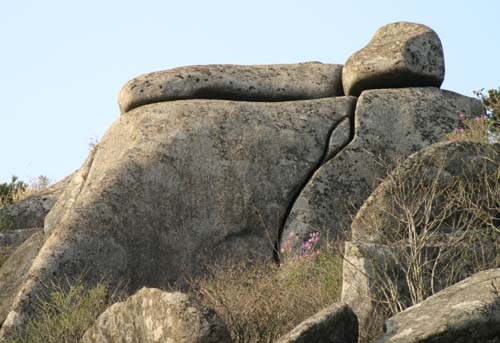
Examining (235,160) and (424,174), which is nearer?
(424,174)

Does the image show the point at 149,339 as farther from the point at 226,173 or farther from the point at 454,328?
the point at 226,173

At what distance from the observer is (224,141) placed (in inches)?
724

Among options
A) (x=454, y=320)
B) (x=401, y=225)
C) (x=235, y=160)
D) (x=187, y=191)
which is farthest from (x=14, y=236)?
(x=454, y=320)

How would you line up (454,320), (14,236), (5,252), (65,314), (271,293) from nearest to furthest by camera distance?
(454,320)
(271,293)
(65,314)
(5,252)
(14,236)

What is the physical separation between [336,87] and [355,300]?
7044mm

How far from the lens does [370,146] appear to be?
61.2ft

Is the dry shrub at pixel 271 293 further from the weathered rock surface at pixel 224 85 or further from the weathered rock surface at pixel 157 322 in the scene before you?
the weathered rock surface at pixel 224 85

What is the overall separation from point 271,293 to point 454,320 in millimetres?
3431

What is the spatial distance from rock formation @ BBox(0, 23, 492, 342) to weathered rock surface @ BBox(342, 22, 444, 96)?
2 cm

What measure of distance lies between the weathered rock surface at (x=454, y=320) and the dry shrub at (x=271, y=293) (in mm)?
1898

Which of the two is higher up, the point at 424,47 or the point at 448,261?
the point at 424,47

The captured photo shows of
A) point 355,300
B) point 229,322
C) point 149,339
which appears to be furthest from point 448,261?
point 149,339

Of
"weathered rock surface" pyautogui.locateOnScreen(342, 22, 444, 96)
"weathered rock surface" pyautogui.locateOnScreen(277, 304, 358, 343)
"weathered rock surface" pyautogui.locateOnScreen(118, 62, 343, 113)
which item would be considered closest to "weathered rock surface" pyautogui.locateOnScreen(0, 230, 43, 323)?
"weathered rock surface" pyautogui.locateOnScreen(118, 62, 343, 113)

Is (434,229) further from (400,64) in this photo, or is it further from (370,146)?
(400,64)
